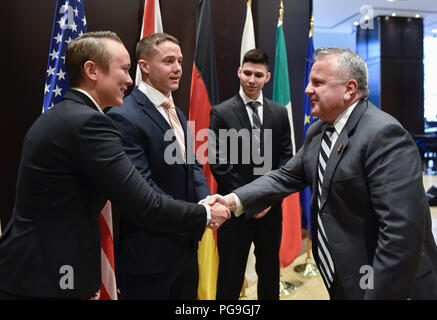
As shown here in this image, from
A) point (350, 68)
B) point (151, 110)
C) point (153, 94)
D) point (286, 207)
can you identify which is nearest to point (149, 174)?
point (151, 110)

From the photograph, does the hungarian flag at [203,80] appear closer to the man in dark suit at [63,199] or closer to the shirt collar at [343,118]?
the shirt collar at [343,118]

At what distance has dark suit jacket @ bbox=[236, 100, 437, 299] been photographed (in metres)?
1.45

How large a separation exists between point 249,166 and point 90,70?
1.54m

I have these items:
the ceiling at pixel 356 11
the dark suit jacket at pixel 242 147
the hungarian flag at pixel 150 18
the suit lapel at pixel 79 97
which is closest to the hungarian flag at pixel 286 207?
the dark suit jacket at pixel 242 147

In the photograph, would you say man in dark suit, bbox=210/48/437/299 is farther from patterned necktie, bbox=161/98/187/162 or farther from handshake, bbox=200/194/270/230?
patterned necktie, bbox=161/98/187/162

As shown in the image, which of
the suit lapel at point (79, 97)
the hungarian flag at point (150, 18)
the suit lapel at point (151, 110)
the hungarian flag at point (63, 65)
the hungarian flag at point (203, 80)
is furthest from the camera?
the hungarian flag at point (203, 80)

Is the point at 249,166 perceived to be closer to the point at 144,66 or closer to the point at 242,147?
the point at 242,147

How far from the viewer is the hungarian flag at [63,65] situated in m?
2.40

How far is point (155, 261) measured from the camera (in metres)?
1.95

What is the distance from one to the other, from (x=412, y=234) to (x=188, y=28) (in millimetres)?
2848

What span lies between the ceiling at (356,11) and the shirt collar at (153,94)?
7788 mm

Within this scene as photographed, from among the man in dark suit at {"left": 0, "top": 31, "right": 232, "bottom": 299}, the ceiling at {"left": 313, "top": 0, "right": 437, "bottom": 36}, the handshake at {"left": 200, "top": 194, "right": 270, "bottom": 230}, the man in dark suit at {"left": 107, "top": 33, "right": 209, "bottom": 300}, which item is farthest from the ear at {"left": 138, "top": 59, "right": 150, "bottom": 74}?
the ceiling at {"left": 313, "top": 0, "right": 437, "bottom": 36}

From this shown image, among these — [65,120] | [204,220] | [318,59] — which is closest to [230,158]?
[204,220]

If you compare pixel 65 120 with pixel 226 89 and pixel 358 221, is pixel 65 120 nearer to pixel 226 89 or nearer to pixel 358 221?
pixel 358 221
